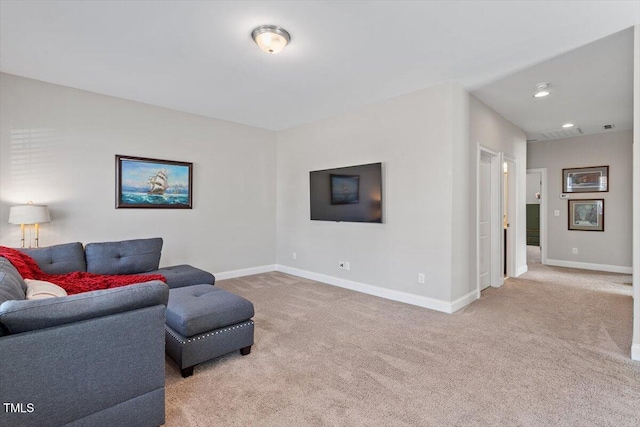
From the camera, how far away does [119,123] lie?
3992mm

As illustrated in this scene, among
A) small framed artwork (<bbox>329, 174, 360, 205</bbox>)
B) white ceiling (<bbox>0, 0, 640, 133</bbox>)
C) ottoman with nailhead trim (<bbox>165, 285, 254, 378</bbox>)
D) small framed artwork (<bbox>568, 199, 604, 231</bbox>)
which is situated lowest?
ottoman with nailhead trim (<bbox>165, 285, 254, 378</bbox>)

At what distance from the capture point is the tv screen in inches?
160

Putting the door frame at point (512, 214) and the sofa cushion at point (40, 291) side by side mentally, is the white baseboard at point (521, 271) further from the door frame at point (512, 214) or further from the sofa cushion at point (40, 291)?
the sofa cushion at point (40, 291)

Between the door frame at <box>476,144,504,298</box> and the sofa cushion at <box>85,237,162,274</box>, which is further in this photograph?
the door frame at <box>476,144,504,298</box>

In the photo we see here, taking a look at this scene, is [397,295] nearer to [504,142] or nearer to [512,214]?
[512,214]

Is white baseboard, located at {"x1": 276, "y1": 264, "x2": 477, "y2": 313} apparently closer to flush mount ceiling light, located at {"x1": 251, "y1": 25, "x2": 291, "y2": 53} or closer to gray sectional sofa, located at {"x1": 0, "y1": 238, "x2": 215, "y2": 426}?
gray sectional sofa, located at {"x1": 0, "y1": 238, "x2": 215, "y2": 426}

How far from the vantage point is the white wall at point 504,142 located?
393cm

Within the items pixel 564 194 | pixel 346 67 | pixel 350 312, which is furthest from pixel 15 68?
pixel 564 194

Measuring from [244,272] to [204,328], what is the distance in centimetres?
308

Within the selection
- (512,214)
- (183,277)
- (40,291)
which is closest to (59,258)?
(183,277)

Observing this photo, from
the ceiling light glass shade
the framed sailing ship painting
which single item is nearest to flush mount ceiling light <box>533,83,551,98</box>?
the framed sailing ship painting

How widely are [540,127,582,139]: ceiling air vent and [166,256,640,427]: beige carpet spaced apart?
3.26 m

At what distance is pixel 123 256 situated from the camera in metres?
3.54

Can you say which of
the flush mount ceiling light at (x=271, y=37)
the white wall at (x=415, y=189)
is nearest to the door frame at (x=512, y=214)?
the white wall at (x=415, y=189)
